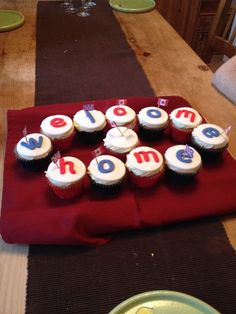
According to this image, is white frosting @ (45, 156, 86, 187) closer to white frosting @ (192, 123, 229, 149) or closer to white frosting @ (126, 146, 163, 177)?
white frosting @ (126, 146, 163, 177)

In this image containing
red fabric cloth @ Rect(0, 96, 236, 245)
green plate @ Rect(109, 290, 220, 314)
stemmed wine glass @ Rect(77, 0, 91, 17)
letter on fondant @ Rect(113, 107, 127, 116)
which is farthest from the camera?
stemmed wine glass @ Rect(77, 0, 91, 17)

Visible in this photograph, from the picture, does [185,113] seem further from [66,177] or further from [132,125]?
[66,177]

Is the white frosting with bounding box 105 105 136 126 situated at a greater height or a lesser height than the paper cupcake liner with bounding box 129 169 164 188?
greater

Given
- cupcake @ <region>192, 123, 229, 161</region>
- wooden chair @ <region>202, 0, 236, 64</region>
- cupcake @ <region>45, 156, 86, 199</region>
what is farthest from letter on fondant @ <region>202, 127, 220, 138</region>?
wooden chair @ <region>202, 0, 236, 64</region>

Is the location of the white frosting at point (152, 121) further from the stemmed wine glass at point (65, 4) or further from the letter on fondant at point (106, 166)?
the stemmed wine glass at point (65, 4)

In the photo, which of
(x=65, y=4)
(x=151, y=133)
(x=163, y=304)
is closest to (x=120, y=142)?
(x=151, y=133)

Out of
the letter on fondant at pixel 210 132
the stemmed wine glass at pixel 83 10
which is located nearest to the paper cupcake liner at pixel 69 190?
the letter on fondant at pixel 210 132

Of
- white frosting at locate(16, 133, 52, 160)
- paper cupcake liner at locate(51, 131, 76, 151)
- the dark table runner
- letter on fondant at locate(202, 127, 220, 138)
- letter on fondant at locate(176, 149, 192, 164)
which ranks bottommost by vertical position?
the dark table runner

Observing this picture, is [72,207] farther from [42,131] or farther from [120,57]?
[120,57]
